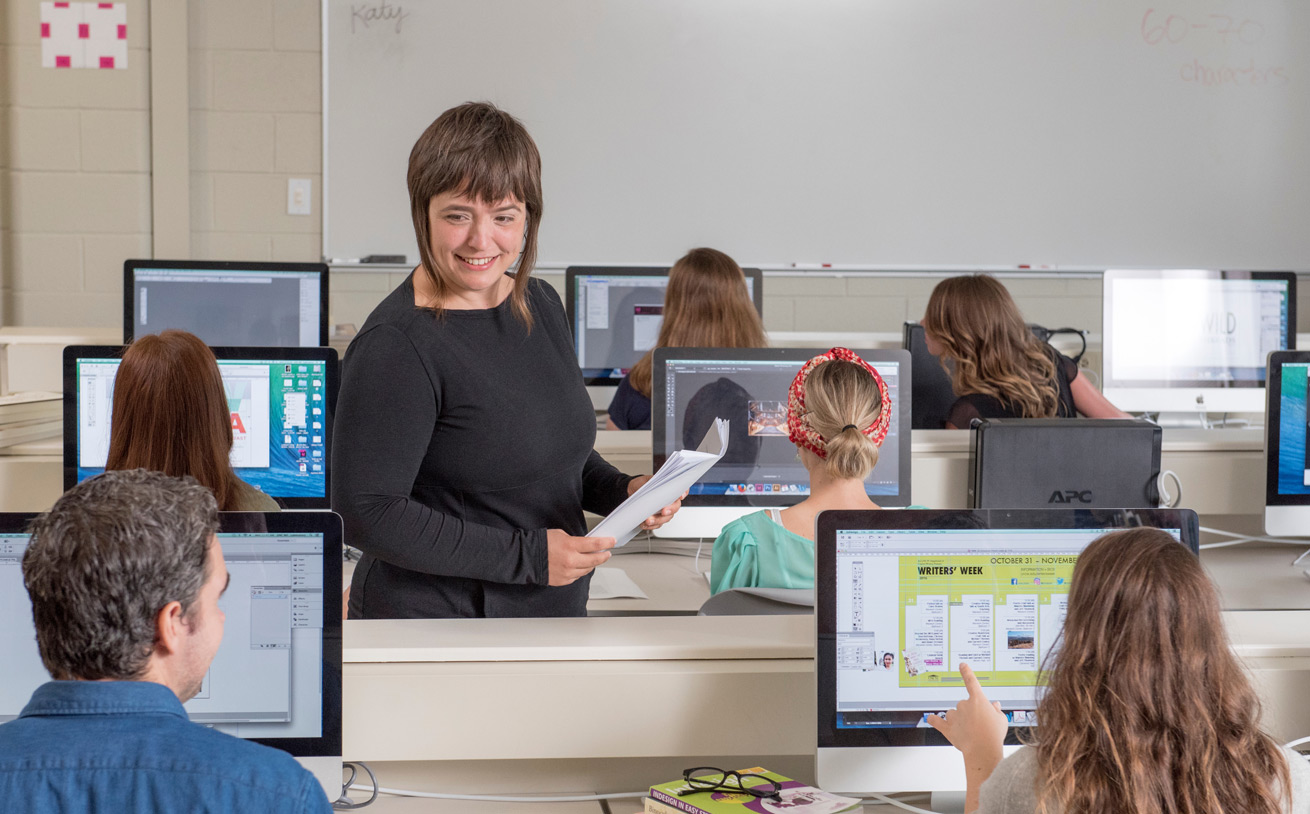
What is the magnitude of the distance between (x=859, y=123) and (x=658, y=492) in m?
4.09

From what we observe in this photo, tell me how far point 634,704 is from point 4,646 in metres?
0.64

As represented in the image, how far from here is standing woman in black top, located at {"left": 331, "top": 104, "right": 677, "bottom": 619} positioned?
4.55 feet

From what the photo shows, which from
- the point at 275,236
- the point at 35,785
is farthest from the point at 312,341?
the point at 35,785

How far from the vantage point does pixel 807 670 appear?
1.32m

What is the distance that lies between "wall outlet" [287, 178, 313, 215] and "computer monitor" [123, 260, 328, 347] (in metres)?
1.72

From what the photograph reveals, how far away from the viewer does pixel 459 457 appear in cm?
146

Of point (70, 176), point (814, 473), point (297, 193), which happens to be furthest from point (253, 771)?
point (70, 176)

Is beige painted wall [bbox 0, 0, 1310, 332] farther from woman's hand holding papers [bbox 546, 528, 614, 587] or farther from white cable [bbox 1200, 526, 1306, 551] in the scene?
woman's hand holding papers [bbox 546, 528, 614, 587]

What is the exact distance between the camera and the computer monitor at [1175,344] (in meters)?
3.42

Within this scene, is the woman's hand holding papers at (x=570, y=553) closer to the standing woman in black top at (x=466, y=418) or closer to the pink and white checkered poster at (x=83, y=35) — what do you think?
the standing woman in black top at (x=466, y=418)

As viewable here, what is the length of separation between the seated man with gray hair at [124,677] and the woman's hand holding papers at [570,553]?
582 millimetres

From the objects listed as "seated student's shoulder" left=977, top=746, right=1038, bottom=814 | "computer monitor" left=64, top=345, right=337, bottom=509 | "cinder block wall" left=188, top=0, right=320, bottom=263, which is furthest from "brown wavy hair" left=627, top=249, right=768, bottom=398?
"cinder block wall" left=188, top=0, right=320, bottom=263

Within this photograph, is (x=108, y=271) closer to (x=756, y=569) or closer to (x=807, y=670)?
(x=756, y=569)

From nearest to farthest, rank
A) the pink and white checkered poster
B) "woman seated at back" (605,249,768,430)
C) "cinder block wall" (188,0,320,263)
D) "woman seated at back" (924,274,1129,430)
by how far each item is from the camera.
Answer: "woman seated at back" (924,274,1129,430)
"woman seated at back" (605,249,768,430)
the pink and white checkered poster
"cinder block wall" (188,0,320,263)
